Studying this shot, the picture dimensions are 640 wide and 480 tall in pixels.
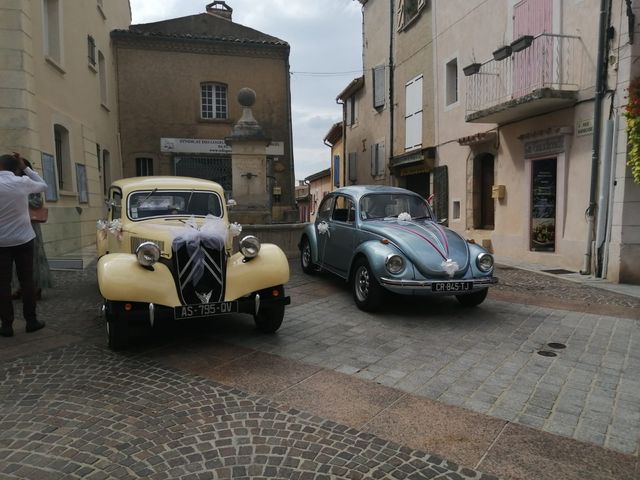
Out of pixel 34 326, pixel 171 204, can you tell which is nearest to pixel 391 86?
pixel 171 204

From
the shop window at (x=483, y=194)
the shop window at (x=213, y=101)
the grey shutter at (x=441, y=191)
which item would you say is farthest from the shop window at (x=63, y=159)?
the shop window at (x=483, y=194)

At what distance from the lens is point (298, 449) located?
273 cm

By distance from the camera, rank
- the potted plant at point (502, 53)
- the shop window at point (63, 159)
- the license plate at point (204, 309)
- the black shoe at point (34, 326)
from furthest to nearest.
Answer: the shop window at point (63, 159)
the potted plant at point (502, 53)
the black shoe at point (34, 326)
the license plate at point (204, 309)

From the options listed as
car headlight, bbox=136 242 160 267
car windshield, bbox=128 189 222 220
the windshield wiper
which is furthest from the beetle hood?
car headlight, bbox=136 242 160 267

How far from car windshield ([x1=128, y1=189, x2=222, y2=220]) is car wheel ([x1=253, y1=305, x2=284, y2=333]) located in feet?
5.01

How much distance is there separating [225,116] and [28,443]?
19759 millimetres

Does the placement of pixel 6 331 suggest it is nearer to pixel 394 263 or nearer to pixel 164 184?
pixel 164 184

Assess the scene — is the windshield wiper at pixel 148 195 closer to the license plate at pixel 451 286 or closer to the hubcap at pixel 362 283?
the hubcap at pixel 362 283

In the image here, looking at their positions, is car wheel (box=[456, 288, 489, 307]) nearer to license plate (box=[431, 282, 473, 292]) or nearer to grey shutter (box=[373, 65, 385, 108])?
license plate (box=[431, 282, 473, 292])

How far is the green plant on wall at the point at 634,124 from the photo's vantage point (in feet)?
24.7

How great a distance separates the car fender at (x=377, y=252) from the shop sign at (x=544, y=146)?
5.76 metres

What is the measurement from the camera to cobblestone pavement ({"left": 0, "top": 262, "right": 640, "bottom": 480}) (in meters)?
2.62

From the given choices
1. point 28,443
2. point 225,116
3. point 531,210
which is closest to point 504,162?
point 531,210

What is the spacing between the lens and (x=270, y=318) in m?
4.95
